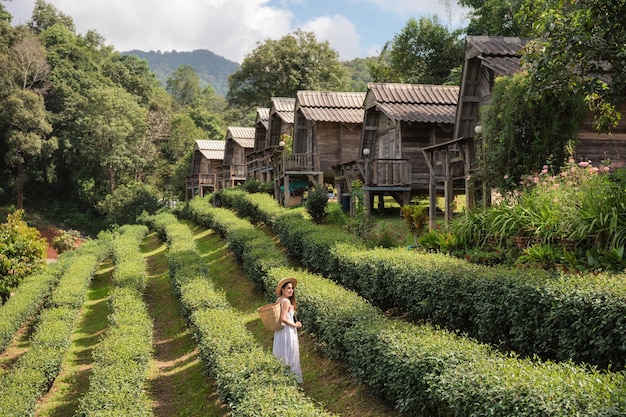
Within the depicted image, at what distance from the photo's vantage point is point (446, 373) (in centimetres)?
684

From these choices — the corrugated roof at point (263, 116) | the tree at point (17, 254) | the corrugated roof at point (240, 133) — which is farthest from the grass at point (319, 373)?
the corrugated roof at point (240, 133)

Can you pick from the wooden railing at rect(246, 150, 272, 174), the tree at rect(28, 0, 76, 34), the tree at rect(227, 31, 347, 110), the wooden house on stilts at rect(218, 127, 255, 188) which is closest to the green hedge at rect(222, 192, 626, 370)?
the wooden railing at rect(246, 150, 272, 174)

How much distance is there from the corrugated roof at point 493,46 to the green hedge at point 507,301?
26.5ft

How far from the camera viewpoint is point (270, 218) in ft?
80.2

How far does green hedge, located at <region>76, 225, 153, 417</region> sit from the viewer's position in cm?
997

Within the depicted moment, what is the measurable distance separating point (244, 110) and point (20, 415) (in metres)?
59.5

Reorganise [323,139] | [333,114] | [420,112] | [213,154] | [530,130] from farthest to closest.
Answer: [213,154] → [323,139] → [333,114] → [420,112] → [530,130]

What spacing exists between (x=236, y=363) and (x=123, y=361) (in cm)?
385

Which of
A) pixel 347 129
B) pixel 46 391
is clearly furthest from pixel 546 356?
pixel 347 129

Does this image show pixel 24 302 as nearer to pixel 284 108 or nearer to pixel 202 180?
pixel 284 108

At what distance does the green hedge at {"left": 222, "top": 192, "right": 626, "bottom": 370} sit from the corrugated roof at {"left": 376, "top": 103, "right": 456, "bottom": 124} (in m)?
9.63

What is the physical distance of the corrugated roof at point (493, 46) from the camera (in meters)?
17.5

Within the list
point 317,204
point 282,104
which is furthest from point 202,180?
point 317,204

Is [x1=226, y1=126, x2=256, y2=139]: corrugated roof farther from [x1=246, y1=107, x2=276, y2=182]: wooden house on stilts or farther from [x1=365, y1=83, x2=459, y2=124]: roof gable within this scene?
[x1=365, y1=83, x2=459, y2=124]: roof gable
